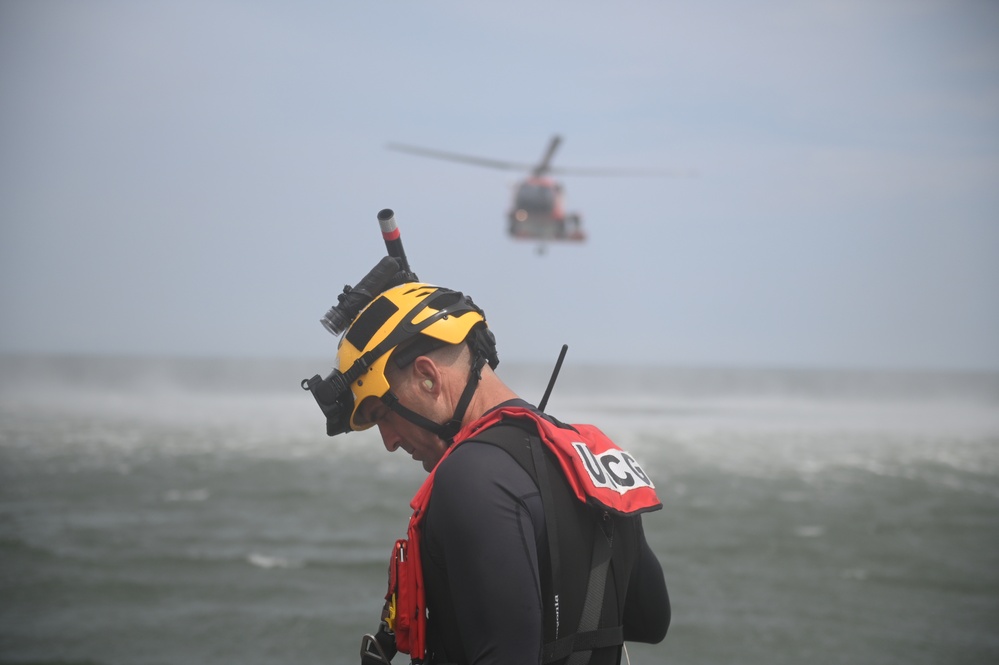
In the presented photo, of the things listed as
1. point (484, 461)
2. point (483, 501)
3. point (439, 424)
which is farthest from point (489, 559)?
point (439, 424)

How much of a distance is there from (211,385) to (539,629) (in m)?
93.9

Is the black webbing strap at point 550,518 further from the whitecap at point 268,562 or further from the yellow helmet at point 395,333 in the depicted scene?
the whitecap at point 268,562

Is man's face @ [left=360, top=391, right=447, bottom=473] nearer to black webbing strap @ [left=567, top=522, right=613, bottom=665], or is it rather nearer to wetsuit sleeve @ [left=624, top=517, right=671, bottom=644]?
black webbing strap @ [left=567, top=522, right=613, bottom=665]

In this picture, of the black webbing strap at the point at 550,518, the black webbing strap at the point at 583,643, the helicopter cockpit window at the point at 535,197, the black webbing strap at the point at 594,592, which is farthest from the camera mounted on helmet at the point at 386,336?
the helicopter cockpit window at the point at 535,197

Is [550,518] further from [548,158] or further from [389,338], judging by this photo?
[548,158]

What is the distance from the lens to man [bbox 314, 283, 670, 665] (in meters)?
2.29

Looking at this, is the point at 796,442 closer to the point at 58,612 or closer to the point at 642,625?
the point at 58,612

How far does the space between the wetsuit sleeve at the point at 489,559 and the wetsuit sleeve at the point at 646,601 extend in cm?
73

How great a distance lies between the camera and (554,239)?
48.4 metres

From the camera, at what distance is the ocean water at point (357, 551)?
10.8 meters

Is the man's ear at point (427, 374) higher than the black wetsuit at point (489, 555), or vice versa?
the man's ear at point (427, 374)

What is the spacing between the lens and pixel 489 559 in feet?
7.43

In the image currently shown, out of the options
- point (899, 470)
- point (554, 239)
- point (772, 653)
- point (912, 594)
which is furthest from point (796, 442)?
point (772, 653)

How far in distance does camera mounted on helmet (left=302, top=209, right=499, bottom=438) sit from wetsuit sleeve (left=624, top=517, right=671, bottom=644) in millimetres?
793
